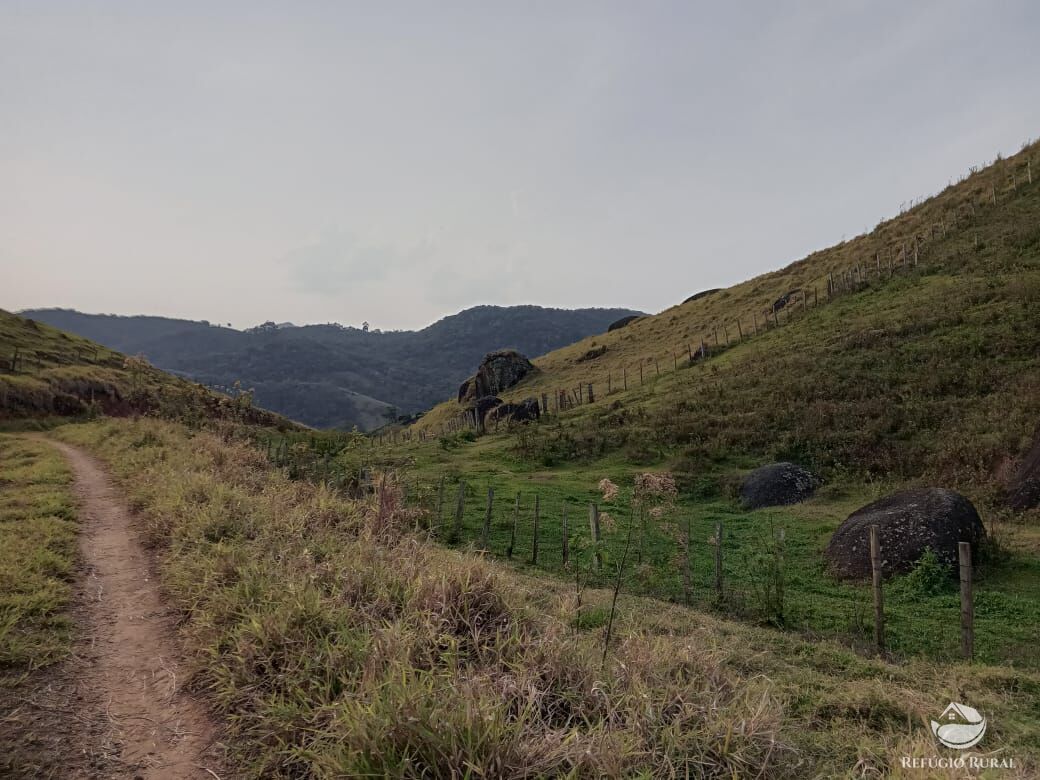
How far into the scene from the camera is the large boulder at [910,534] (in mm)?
12070

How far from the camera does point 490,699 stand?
369 cm

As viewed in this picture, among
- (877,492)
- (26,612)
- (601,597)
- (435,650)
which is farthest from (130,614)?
(877,492)

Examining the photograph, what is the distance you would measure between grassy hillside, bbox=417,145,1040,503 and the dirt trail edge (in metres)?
20.4

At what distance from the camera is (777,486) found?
1972cm

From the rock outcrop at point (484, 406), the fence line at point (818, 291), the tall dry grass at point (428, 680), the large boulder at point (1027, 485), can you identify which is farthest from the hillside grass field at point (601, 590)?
the rock outcrop at point (484, 406)

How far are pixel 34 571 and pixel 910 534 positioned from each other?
51.6 feet

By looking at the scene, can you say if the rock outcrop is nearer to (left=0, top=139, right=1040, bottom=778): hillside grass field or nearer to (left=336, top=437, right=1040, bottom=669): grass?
(left=0, top=139, right=1040, bottom=778): hillside grass field

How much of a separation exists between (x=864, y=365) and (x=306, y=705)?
30854 millimetres

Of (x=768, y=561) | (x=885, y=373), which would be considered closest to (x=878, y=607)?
(x=768, y=561)

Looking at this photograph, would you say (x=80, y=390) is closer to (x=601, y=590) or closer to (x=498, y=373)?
(x=601, y=590)

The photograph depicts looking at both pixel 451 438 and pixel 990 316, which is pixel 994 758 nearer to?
pixel 990 316

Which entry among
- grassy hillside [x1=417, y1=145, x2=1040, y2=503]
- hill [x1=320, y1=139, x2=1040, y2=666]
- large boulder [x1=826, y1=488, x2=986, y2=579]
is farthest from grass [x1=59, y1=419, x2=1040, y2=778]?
grassy hillside [x1=417, y1=145, x2=1040, y2=503]

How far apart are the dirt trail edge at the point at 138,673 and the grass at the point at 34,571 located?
0.82 ft

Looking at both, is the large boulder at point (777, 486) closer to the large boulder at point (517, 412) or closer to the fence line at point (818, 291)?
the fence line at point (818, 291)
